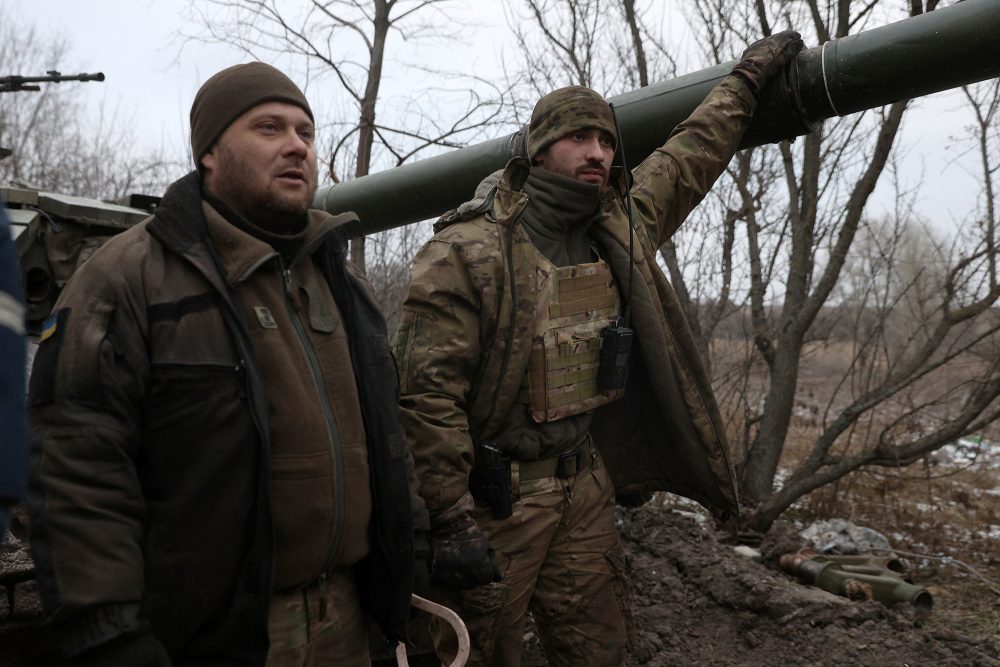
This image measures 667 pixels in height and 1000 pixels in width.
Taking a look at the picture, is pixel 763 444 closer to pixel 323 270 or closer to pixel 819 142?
pixel 819 142

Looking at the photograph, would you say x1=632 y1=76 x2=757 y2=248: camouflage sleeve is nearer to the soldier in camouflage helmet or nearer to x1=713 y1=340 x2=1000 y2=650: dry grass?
the soldier in camouflage helmet

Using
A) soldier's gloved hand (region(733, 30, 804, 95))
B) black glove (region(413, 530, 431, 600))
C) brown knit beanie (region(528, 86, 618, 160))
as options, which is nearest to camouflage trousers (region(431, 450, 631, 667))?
black glove (region(413, 530, 431, 600))

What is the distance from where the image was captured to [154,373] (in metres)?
1.84

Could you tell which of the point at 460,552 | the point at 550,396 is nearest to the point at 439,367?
the point at 550,396

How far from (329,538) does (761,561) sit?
4434mm

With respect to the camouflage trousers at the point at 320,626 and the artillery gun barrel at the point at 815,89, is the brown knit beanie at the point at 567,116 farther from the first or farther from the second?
the camouflage trousers at the point at 320,626

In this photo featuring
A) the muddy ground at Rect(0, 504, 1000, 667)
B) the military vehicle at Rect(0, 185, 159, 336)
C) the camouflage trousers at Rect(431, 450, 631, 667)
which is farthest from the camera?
the military vehicle at Rect(0, 185, 159, 336)

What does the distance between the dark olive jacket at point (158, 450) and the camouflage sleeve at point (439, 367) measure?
84 centimetres

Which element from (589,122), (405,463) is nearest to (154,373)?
(405,463)

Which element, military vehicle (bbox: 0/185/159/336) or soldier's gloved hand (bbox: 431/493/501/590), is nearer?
soldier's gloved hand (bbox: 431/493/501/590)

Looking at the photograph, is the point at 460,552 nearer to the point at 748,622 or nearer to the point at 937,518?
the point at 748,622

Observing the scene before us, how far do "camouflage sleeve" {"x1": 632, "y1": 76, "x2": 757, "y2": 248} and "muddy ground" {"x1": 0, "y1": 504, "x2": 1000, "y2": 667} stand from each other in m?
1.87

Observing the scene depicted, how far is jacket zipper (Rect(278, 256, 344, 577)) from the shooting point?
6.77 ft

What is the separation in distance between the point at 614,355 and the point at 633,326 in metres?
0.16
